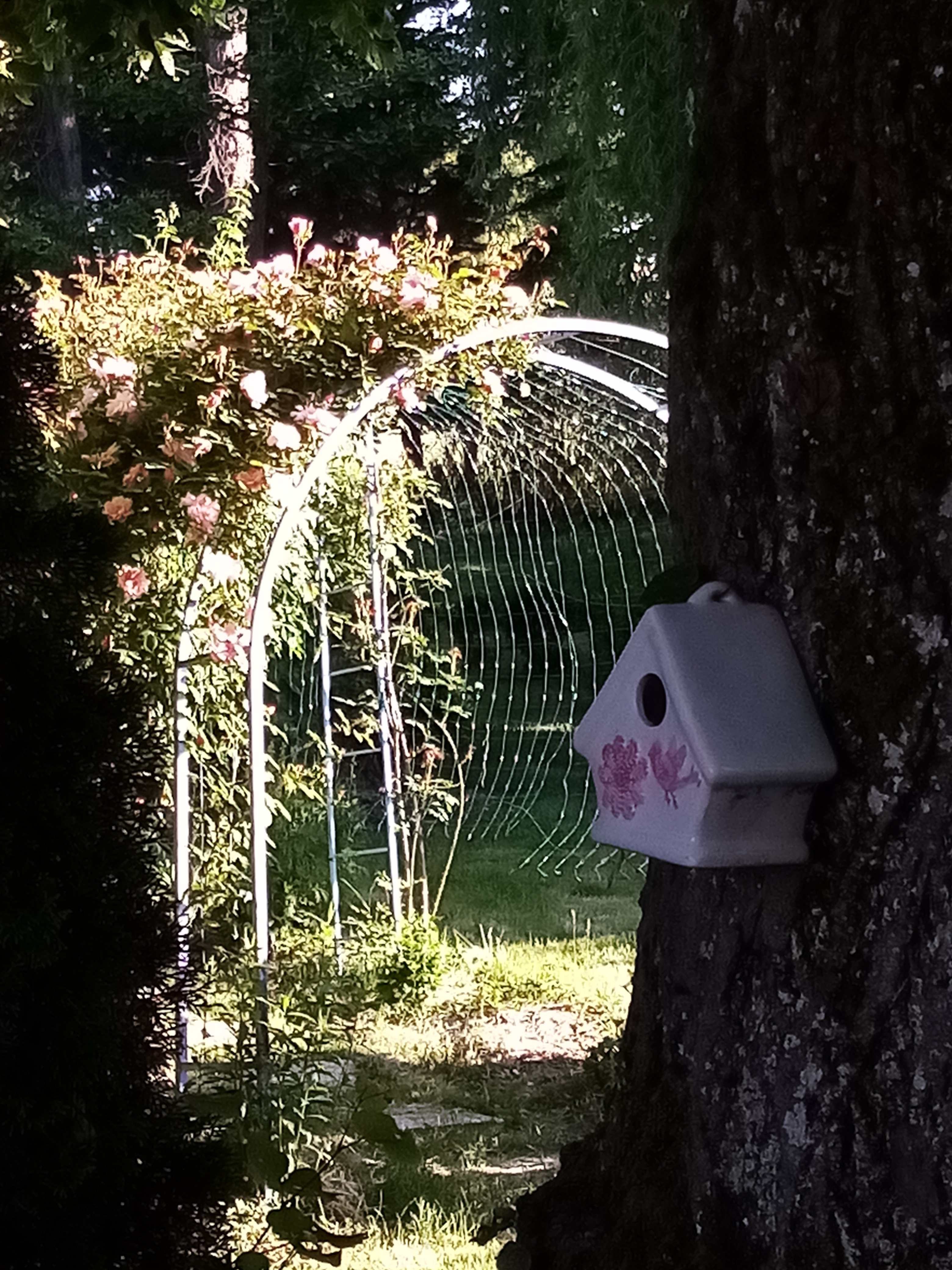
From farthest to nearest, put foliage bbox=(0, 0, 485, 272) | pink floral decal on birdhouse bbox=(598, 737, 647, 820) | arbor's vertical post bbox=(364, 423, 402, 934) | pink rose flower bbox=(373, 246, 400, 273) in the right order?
1. foliage bbox=(0, 0, 485, 272)
2. arbor's vertical post bbox=(364, 423, 402, 934)
3. pink rose flower bbox=(373, 246, 400, 273)
4. pink floral decal on birdhouse bbox=(598, 737, 647, 820)

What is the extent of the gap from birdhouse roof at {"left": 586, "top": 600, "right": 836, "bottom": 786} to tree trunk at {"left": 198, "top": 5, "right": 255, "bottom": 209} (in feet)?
22.5

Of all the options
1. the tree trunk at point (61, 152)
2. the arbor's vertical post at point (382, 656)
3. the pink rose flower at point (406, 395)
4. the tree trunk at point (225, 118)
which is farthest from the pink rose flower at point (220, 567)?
the tree trunk at point (61, 152)

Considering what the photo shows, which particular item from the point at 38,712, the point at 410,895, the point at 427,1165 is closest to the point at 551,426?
the point at 410,895

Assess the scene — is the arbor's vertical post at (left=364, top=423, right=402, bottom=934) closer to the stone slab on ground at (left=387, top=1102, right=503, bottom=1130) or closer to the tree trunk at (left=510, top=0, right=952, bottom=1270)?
the stone slab on ground at (left=387, top=1102, right=503, bottom=1130)

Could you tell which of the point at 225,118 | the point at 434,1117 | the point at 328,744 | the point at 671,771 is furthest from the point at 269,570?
the point at 225,118

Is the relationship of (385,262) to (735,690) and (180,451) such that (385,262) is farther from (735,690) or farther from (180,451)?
(735,690)

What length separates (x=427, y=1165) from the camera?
300 centimetres

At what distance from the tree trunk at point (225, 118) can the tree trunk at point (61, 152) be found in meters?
1.76

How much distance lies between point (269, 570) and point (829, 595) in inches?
88.1

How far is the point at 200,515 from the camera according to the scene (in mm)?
3445

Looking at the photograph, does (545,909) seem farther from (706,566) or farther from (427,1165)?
(706,566)

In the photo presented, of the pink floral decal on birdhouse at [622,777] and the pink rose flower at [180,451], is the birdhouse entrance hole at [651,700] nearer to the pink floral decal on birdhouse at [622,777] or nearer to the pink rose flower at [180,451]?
the pink floral decal on birdhouse at [622,777]

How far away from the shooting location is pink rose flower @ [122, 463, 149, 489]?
3.47m

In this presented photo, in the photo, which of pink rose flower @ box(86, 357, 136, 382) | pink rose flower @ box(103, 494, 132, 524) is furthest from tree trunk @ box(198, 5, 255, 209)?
pink rose flower @ box(103, 494, 132, 524)
